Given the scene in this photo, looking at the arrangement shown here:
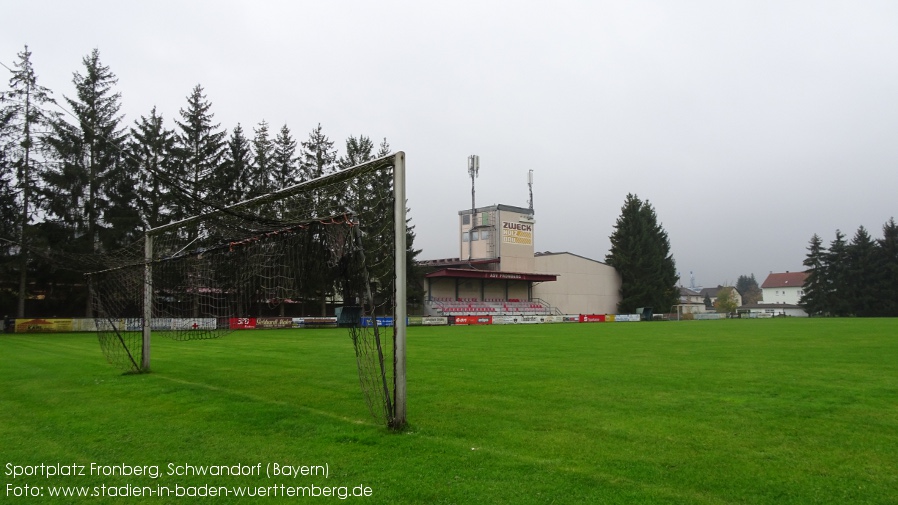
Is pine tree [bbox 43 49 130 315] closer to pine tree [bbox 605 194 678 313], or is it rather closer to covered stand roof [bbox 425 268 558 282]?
covered stand roof [bbox 425 268 558 282]

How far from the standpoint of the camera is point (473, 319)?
48812mm

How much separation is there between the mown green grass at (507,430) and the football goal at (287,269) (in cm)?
99

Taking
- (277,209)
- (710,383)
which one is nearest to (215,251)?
(277,209)

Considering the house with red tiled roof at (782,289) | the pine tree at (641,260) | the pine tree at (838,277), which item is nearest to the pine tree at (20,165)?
the pine tree at (641,260)

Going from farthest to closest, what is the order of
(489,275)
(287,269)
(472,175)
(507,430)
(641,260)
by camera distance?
(641,260), (472,175), (489,275), (287,269), (507,430)

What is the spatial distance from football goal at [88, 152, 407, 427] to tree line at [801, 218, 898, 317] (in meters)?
79.5

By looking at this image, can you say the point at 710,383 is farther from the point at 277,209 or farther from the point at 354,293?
the point at 277,209

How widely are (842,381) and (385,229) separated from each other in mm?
8578

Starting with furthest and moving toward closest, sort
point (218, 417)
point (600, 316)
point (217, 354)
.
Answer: point (600, 316) → point (217, 354) → point (218, 417)

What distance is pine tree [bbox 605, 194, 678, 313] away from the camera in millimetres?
67938

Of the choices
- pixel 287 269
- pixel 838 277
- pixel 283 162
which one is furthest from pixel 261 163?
pixel 838 277

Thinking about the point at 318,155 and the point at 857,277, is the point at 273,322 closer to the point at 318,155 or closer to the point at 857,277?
the point at 318,155

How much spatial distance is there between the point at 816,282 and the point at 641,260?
27869mm

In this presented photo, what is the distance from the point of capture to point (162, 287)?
1184cm
